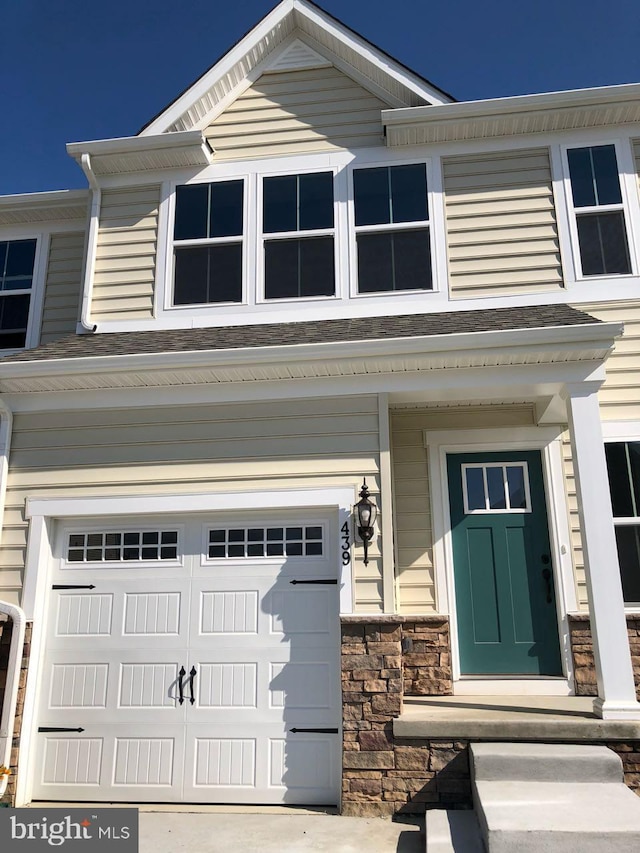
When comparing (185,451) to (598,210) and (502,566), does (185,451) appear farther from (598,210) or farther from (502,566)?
(598,210)

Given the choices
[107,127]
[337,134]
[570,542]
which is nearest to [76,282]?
[107,127]

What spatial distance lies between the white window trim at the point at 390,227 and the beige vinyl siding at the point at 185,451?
5.17 ft

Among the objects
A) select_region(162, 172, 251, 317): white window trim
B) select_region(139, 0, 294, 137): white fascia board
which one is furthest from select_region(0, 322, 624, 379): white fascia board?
select_region(139, 0, 294, 137): white fascia board

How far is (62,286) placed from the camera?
7.90m

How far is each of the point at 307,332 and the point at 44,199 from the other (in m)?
4.10

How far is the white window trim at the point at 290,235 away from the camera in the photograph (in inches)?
267

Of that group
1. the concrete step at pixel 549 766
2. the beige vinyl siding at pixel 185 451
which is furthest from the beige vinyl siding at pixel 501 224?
the concrete step at pixel 549 766

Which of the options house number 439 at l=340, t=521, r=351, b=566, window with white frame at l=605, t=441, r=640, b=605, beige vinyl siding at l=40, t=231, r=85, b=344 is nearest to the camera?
house number 439 at l=340, t=521, r=351, b=566

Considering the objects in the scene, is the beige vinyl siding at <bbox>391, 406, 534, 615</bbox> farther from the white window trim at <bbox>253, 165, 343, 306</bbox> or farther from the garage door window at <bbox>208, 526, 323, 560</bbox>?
the white window trim at <bbox>253, 165, 343, 306</bbox>

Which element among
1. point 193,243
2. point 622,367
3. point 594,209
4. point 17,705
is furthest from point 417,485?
point 17,705

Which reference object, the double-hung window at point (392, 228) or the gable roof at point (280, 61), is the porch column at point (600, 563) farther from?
the gable roof at point (280, 61)

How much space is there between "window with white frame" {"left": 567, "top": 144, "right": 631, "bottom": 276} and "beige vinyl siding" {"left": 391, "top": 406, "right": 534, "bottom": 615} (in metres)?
1.69

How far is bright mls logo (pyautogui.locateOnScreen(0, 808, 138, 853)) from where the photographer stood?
4.20m

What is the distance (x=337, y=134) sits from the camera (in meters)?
7.19
